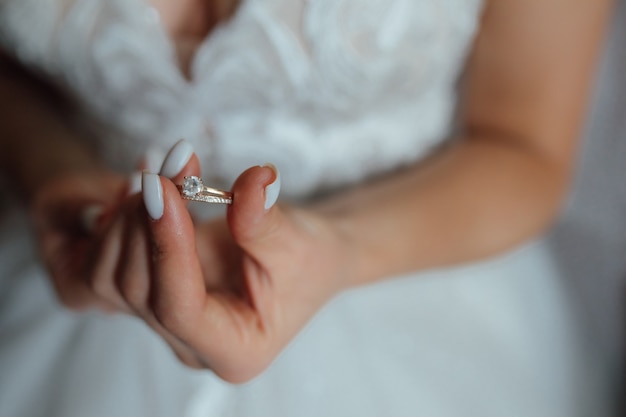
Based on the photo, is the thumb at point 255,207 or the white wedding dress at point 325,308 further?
the white wedding dress at point 325,308

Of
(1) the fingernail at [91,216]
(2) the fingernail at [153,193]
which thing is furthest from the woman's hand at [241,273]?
(1) the fingernail at [91,216]

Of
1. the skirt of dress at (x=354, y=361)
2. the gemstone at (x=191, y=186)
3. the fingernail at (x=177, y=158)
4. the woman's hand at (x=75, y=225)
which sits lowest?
the skirt of dress at (x=354, y=361)

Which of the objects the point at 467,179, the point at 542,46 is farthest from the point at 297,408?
the point at 542,46

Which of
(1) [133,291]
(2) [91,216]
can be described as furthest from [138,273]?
(2) [91,216]

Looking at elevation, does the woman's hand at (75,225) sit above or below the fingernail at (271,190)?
below

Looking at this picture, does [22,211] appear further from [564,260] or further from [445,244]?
[564,260]

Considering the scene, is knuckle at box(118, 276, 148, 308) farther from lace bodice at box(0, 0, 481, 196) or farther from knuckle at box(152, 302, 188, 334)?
lace bodice at box(0, 0, 481, 196)

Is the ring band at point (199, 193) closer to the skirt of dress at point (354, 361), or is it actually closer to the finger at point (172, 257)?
the finger at point (172, 257)
